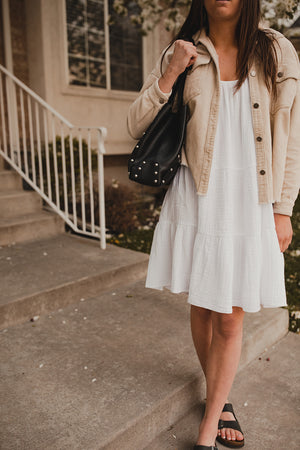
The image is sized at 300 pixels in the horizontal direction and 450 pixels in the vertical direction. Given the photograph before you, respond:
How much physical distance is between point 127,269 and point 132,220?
2.19 meters

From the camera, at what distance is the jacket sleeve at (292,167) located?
5.06ft

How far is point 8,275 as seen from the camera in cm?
315

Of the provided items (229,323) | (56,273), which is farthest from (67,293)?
(229,323)

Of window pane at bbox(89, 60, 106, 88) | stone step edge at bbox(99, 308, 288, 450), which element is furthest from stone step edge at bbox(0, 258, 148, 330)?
window pane at bbox(89, 60, 106, 88)

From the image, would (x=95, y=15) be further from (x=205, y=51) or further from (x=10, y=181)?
(x=205, y=51)

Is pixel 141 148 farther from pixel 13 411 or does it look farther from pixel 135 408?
pixel 13 411

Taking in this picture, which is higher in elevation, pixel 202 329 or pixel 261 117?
pixel 261 117

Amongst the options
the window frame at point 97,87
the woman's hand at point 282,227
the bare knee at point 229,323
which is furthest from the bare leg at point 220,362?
the window frame at point 97,87

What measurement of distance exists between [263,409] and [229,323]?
0.79 m

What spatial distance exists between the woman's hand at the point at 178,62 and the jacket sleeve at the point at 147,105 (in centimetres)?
3

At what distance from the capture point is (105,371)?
2.17m

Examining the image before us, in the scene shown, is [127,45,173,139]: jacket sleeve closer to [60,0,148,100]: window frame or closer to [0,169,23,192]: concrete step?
[0,169,23,192]: concrete step

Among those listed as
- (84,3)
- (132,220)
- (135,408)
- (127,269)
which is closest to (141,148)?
(135,408)

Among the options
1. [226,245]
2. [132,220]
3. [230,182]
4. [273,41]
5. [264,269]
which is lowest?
[132,220]
